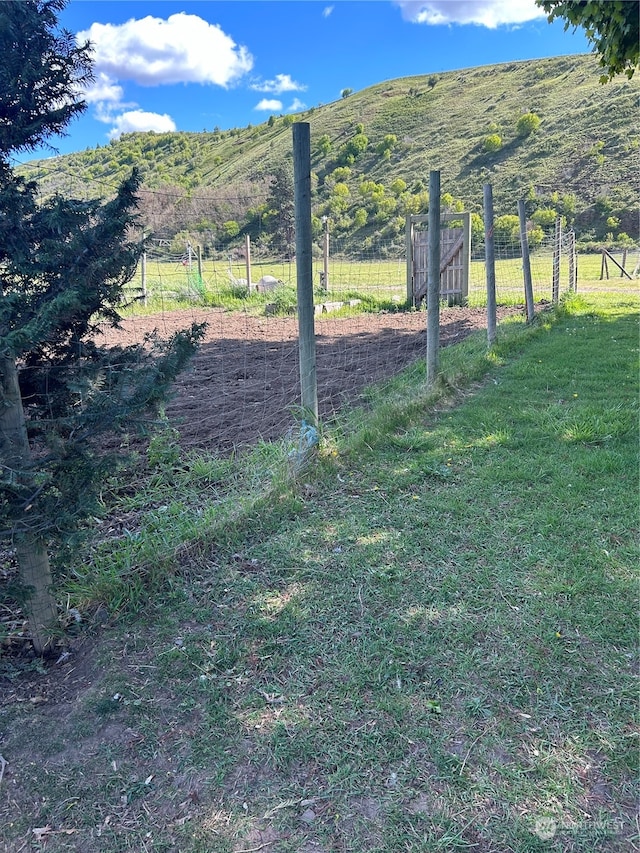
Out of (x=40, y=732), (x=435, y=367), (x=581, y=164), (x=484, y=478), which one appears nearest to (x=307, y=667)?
(x=40, y=732)

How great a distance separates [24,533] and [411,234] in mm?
12250

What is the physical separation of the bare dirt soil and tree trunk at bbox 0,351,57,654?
23.3 inches

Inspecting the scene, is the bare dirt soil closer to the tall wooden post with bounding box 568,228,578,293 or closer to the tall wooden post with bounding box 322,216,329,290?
the tall wooden post with bounding box 568,228,578,293

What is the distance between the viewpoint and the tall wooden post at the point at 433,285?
5.24m

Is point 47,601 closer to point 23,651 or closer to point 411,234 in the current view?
point 23,651

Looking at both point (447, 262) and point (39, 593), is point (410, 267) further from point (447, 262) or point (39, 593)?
point (39, 593)

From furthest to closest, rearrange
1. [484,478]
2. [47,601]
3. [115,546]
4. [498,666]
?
[484,478] < [115,546] < [47,601] < [498,666]

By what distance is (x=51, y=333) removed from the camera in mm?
2031

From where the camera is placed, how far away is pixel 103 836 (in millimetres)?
1554

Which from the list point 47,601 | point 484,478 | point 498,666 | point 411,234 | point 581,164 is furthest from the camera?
point 581,164

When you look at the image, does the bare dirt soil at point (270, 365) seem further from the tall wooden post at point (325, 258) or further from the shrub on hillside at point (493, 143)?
the shrub on hillside at point (493, 143)

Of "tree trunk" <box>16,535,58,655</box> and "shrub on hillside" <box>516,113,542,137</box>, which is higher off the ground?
"shrub on hillside" <box>516,113,542,137</box>

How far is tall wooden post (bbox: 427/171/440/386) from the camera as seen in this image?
5.24 m

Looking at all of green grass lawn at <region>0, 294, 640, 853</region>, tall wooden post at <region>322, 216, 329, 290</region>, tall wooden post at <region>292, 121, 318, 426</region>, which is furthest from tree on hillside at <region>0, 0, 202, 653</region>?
tall wooden post at <region>322, 216, 329, 290</region>
